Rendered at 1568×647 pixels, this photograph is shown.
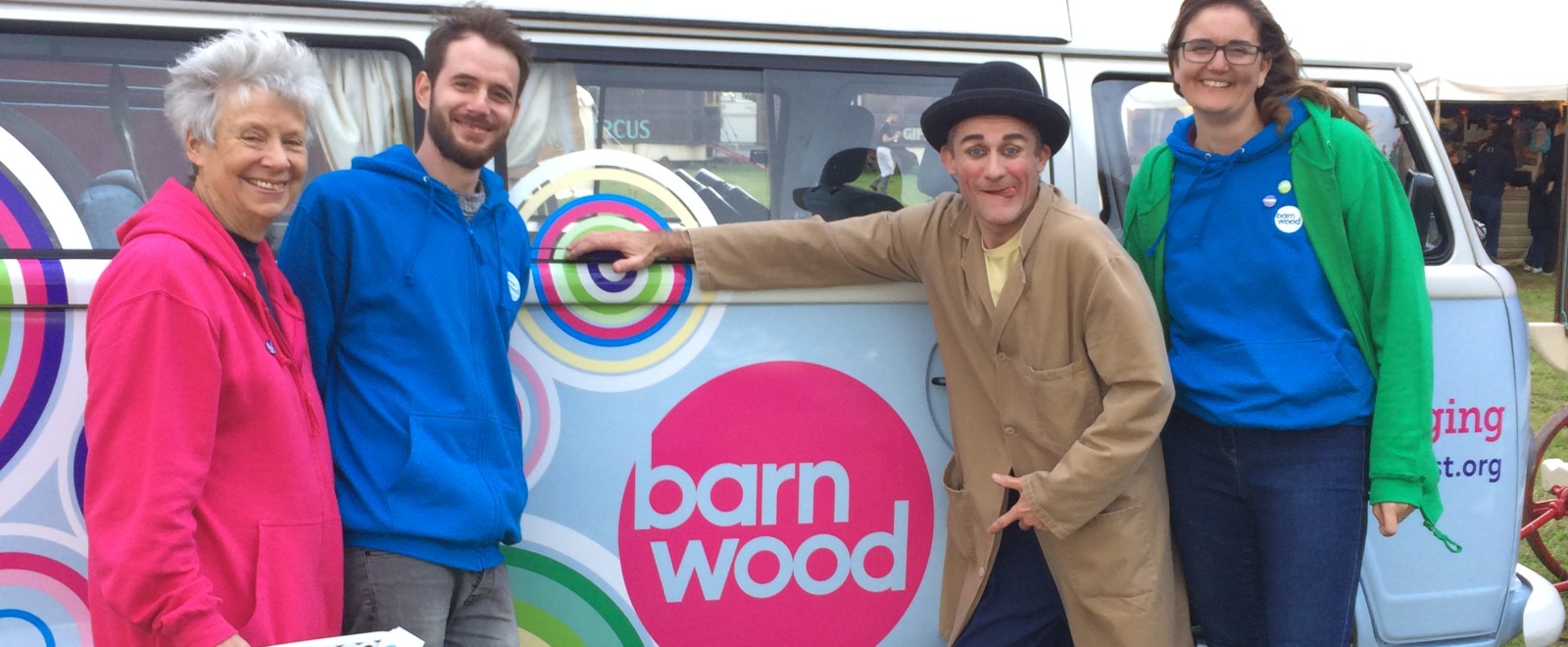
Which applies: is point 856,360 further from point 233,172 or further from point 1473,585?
point 1473,585

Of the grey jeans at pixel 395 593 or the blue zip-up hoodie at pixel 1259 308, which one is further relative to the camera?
the blue zip-up hoodie at pixel 1259 308

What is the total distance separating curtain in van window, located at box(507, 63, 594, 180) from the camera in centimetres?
273

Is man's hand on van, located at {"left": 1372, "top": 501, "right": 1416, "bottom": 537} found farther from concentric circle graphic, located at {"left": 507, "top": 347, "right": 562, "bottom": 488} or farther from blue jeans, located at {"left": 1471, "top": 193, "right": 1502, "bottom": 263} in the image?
blue jeans, located at {"left": 1471, "top": 193, "right": 1502, "bottom": 263}

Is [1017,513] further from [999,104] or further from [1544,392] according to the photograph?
[1544,392]

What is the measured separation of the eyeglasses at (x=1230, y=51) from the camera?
2512mm

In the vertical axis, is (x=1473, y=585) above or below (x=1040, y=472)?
below

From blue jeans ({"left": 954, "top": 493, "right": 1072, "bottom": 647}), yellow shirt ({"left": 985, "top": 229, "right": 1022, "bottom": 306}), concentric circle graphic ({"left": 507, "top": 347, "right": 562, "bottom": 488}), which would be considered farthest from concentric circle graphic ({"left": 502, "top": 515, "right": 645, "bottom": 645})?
yellow shirt ({"left": 985, "top": 229, "right": 1022, "bottom": 306})

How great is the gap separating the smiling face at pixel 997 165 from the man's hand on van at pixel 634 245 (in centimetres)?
64

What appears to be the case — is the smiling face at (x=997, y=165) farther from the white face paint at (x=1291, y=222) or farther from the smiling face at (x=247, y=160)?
the smiling face at (x=247, y=160)

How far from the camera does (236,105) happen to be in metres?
1.95

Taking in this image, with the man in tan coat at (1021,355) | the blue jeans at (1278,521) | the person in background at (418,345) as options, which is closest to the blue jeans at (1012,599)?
the man in tan coat at (1021,355)

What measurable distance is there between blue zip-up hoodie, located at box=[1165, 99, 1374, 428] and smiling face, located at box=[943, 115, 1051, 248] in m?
0.39

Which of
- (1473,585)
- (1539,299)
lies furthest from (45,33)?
(1539,299)

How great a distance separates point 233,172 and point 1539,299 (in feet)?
42.1
